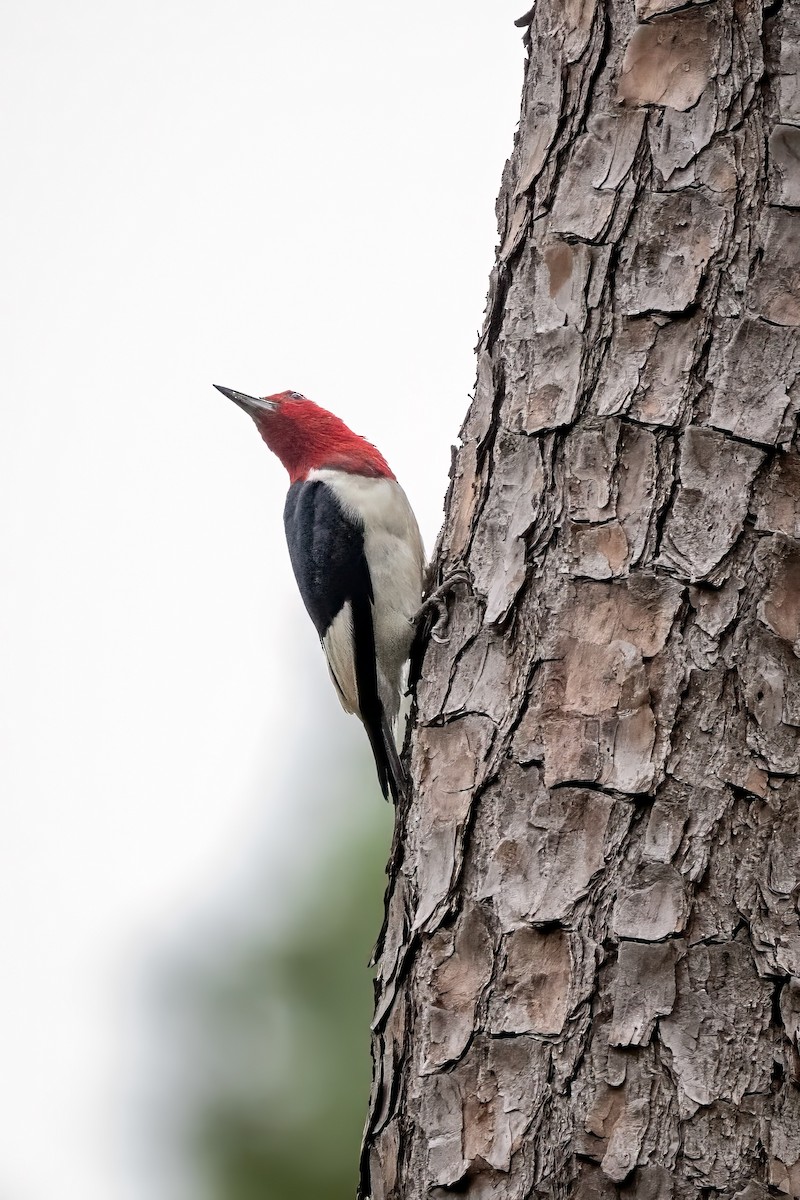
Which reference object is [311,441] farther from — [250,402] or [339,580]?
[339,580]

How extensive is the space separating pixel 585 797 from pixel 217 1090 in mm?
4266

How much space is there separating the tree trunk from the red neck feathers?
1.87 m

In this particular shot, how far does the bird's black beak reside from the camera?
15.7 ft

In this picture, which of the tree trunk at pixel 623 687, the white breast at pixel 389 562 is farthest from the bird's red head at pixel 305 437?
the tree trunk at pixel 623 687

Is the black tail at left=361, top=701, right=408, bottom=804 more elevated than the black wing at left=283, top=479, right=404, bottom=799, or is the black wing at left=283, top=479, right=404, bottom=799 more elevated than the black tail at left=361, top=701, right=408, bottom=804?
the black wing at left=283, top=479, right=404, bottom=799

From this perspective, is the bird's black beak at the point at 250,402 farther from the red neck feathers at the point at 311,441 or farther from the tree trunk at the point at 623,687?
the tree trunk at the point at 623,687

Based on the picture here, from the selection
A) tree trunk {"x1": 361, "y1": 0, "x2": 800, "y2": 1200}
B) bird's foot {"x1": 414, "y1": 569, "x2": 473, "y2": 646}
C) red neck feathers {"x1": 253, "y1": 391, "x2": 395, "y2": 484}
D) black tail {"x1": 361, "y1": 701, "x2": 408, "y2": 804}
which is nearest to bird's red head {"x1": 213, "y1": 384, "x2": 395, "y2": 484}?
red neck feathers {"x1": 253, "y1": 391, "x2": 395, "y2": 484}

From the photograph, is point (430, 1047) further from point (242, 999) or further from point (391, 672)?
point (242, 999)

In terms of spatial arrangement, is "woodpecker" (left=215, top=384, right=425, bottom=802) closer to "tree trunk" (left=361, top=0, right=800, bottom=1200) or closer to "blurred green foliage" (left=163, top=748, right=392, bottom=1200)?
"tree trunk" (left=361, top=0, right=800, bottom=1200)

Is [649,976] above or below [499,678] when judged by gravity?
below

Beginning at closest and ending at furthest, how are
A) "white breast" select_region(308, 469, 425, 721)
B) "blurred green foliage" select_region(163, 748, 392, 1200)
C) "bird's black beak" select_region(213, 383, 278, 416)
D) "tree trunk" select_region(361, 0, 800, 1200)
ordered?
"tree trunk" select_region(361, 0, 800, 1200) < "white breast" select_region(308, 469, 425, 721) < "bird's black beak" select_region(213, 383, 278, 416) < "blurred green foliage" select_region(163, 748, 392, 1200)

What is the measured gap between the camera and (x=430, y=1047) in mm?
2088

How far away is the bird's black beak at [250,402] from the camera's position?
4777mm

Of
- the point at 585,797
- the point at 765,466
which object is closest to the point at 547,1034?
the point at 585,797
